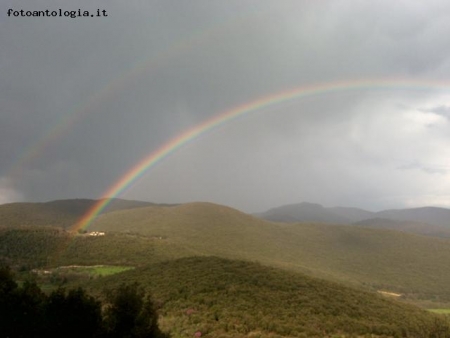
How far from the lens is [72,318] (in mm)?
20438

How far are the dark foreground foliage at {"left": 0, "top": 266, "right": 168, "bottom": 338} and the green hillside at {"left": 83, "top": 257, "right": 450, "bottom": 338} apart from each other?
7.63 m

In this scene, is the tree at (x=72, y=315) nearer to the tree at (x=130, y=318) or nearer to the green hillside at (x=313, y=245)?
the tree at (x=130, y=318)

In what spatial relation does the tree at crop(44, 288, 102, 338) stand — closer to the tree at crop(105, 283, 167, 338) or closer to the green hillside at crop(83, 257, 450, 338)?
the tree at crop(105, 283, 167, 338)

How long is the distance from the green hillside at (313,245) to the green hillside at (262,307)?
2132 inches

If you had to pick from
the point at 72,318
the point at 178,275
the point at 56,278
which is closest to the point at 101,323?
the point at 72,318

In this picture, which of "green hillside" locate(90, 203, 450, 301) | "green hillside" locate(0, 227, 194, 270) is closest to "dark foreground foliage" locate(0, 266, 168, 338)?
"green hillside" locate(0, 227, 194, 270)

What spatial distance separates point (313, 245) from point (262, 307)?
12640 cm

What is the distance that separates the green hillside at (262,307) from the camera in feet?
94.3

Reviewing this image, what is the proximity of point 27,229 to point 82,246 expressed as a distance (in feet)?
61.7

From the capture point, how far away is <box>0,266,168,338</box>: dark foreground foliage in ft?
65.1

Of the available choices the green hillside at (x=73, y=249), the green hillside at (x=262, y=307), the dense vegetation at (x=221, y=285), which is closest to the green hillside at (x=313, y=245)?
the dense vegetation at (x=221, y=285)

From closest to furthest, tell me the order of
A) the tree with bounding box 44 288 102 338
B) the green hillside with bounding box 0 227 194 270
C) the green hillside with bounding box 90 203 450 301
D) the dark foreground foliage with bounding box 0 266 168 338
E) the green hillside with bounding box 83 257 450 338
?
the dark foreground foliage with bounding box 0 266 168 338 < the tree with bounding box 44 288 102 338 < the green hillside with bounding box 83 257 450 338 < the green hillside with bounding box 0 227 194 270 < the green hillside with bounding box 90 203 450 301

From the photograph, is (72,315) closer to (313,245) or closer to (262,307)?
(262,307)

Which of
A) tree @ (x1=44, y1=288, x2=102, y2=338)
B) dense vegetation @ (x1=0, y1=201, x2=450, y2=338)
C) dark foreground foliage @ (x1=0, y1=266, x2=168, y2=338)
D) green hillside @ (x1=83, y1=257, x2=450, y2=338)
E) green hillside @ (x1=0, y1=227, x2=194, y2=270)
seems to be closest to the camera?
dark foreground foliage @ (x1=0, y1=266, x2=168, y2=338)
